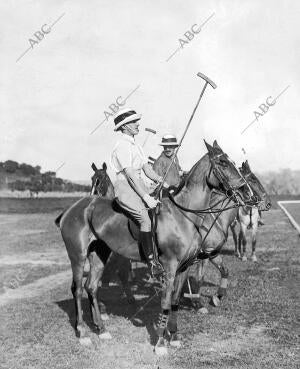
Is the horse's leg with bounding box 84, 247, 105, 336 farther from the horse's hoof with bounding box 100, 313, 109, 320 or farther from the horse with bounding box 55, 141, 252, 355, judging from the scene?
the horse's hoof with bounding box 100, 313, 109, 320

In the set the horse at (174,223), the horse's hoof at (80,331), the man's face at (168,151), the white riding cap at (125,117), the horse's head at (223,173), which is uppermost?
the white riding cap at (125,117)

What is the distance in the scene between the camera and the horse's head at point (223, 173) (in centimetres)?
690

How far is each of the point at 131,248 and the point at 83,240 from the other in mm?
953

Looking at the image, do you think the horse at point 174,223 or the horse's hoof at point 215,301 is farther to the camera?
the horse's hoof at point 215,301

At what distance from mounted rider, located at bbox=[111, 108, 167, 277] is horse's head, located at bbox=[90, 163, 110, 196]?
372 cm

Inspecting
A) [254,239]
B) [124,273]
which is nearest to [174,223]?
[124,273]

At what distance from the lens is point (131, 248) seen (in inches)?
294

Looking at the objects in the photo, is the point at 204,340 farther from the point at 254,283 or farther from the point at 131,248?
the point at 254,283

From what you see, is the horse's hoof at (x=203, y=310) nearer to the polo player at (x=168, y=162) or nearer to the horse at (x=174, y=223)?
the horse at (x=174, y=223)

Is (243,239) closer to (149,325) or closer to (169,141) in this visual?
(169,141)

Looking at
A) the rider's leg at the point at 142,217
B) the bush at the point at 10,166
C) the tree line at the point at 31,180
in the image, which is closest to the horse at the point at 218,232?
the rider's leg at the point at 142,217

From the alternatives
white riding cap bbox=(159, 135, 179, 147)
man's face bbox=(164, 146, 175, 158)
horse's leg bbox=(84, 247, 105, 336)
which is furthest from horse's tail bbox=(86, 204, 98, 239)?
white riding cap bbox=(159, 135, 179, 147)

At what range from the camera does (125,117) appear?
718cm

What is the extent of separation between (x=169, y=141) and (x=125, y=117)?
140 inches
